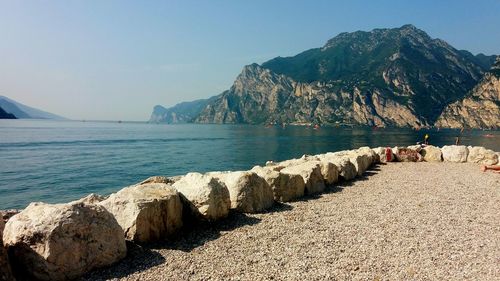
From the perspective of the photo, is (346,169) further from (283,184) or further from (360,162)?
(283,184)

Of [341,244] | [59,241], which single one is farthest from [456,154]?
[59,241]

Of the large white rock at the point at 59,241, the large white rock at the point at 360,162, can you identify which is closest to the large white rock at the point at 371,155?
the large white rock at the point at 360,162

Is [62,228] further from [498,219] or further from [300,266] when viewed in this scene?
[498,219]

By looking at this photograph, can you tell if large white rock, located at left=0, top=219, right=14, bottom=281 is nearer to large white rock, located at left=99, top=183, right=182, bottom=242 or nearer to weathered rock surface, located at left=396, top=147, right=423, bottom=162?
large white rock, located at left=99, top=183, right=182, bottom=242

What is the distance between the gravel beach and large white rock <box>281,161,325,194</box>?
0.85 m

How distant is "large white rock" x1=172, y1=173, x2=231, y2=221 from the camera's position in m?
13.5

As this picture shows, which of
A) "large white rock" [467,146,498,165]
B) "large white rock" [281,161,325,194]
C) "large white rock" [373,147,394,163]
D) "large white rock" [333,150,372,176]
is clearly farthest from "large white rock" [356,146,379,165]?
"large white rock" [281,161,325,194]

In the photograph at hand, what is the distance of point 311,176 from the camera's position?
1973 centimetres

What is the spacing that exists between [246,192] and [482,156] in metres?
27.1

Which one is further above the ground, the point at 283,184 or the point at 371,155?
the point at 371,155

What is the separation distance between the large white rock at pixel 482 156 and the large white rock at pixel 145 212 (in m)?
30.5

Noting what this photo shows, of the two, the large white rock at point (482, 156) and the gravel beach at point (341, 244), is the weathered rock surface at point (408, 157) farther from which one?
the gravel beach at point (341, 244)

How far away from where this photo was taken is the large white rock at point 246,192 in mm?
15359

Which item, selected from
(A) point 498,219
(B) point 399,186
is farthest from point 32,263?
(B) point 399,186
